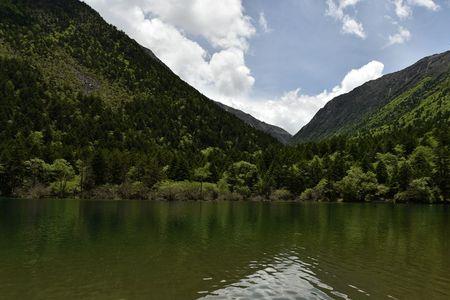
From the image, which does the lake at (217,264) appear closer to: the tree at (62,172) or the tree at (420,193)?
the tree at (62,172)

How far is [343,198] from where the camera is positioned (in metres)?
163

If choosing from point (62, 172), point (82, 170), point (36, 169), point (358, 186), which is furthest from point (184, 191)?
point (358, 186)

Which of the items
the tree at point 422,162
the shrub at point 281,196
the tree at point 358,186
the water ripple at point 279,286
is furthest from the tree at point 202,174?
the water ripple at point 279,286

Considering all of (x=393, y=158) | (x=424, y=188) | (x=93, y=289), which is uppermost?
(x=393, y=158)

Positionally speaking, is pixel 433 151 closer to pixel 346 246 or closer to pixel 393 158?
pixel 393 158

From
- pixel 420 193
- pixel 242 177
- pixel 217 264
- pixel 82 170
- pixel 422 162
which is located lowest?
pixel 217 264

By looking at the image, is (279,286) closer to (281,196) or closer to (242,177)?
(281,196)

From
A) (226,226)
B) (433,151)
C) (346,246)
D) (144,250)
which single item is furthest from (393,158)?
(144,250)

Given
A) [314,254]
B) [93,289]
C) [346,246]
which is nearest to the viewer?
[93,289]

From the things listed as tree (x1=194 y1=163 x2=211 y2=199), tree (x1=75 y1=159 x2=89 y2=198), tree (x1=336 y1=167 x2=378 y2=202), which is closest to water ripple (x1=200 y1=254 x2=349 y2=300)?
tree (x1=75 y1=159 x2=89 y2=198)

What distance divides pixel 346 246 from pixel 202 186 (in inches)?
4996

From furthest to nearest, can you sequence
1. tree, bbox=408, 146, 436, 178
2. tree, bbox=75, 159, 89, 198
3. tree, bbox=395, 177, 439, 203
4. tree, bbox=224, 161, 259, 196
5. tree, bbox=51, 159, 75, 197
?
tree, bbox=224, 161, 259, 196 → tree, bbox=408, 146, 436, 178 → tree, bbox=75, 159, 89, 198 → tree, bbox=51, 159, 75, 197 → tree, bbox=395, 177, 439, 203

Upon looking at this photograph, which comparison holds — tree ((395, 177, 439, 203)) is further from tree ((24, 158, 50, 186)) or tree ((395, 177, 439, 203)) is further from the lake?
tree ((24, 158, 50, 186))

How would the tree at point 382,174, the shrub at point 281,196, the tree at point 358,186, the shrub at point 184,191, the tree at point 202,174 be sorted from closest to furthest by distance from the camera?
the shrub at point 184,191 → the tree at point 358,186 → the tree at point 382,174 → the shrub at point 281,196 → the tree at point 202,174
